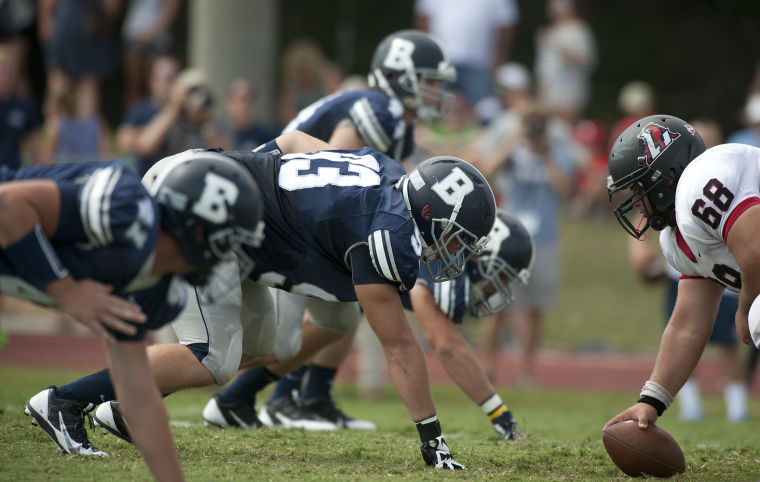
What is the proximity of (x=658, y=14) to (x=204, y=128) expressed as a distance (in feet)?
38.9

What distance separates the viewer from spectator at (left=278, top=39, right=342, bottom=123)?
437 inches

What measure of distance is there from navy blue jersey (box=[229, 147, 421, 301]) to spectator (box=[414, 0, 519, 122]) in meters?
6.77

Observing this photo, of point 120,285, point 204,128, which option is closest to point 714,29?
point 204,128

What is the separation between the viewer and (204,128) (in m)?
8.45

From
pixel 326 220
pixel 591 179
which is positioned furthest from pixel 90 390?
pixel 591 179

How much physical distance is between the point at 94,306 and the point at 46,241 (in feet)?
0.87

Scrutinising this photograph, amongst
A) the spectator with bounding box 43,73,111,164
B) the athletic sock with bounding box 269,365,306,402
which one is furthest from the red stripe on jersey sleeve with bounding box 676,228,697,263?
the spectator with bounding box 43,73,111,164

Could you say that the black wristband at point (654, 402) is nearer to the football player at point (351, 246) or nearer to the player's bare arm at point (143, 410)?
the football player at point (351, 246)

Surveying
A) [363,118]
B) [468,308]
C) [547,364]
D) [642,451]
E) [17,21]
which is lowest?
[547,364]

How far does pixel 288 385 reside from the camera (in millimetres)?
5621

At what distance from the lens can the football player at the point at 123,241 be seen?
318cm

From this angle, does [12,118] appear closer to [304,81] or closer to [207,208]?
[304,81]

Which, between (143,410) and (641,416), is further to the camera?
(641,416)

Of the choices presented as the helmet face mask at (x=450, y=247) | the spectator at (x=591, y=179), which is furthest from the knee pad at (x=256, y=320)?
the spectator at (x=591, y=179)
